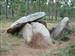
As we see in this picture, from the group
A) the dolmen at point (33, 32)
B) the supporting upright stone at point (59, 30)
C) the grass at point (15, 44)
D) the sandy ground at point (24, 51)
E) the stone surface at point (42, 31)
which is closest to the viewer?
the grass at point (15, 44)

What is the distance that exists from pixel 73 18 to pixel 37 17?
18.2 feet

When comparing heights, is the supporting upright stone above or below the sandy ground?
below

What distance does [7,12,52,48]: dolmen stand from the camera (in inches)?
377

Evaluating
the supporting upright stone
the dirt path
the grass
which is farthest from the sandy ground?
the supporting upright stone

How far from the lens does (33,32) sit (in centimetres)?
1005

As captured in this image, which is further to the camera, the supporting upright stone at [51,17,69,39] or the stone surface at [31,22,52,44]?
the supporting upright stone at [51,17,69,39]

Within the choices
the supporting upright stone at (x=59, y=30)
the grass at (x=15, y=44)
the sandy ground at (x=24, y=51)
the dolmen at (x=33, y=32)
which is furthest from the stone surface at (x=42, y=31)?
the supporting upright stone at (x=59, y=30)

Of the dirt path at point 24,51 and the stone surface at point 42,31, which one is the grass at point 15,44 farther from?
the stone surface at point 42,31

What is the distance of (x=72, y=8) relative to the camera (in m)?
17.0

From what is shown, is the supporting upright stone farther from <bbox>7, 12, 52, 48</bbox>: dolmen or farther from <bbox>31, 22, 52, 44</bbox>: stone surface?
<bbox>31, 22, 52, 44</bbox>: stone surface

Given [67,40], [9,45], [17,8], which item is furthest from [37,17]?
[17,8]

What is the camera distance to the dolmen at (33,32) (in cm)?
958

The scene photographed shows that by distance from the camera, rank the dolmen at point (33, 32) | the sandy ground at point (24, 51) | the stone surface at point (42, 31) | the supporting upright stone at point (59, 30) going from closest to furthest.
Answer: the sandy ground at point (24, 51) < the dolmen at point (33, 32) < the stone surface at point (42, 31) < the supporting upright stone at point (59, 30)

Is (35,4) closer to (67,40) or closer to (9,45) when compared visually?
(67,40)
